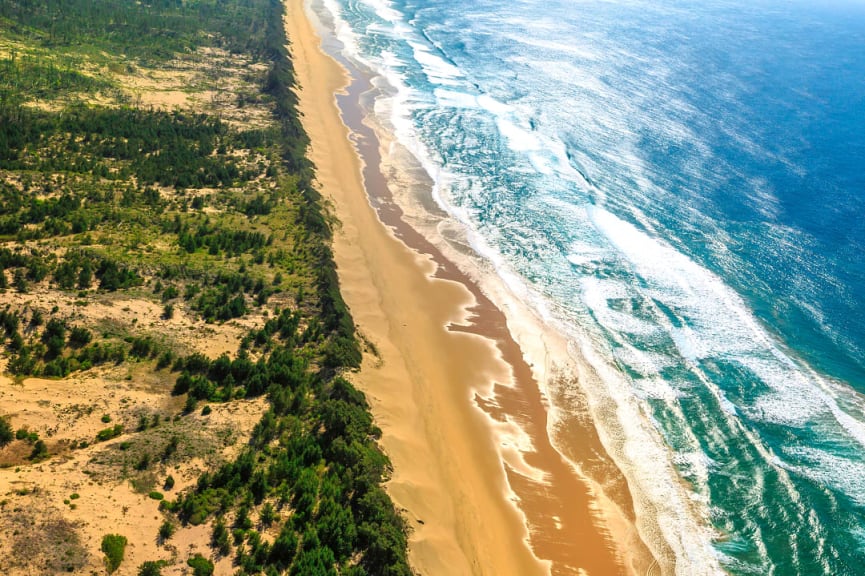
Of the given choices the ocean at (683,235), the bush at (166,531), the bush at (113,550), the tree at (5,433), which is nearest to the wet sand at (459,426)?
the ocean at (683,235)

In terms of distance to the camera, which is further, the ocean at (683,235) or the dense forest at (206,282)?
the ocean at (683,235)

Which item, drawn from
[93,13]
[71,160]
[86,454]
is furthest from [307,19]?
[86,454]

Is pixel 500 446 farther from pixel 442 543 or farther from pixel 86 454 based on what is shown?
pixel 86 454

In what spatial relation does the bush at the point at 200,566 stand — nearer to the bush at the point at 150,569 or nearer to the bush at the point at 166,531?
the bush at the point at 150,569

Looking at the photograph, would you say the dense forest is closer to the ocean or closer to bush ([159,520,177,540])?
bush ([159,520,177,540])

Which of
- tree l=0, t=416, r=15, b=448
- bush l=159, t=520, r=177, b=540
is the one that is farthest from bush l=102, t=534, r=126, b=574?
tree l=0, t=416, r=15, b=448

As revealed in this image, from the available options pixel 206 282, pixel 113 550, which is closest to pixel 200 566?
pixel 113 550
